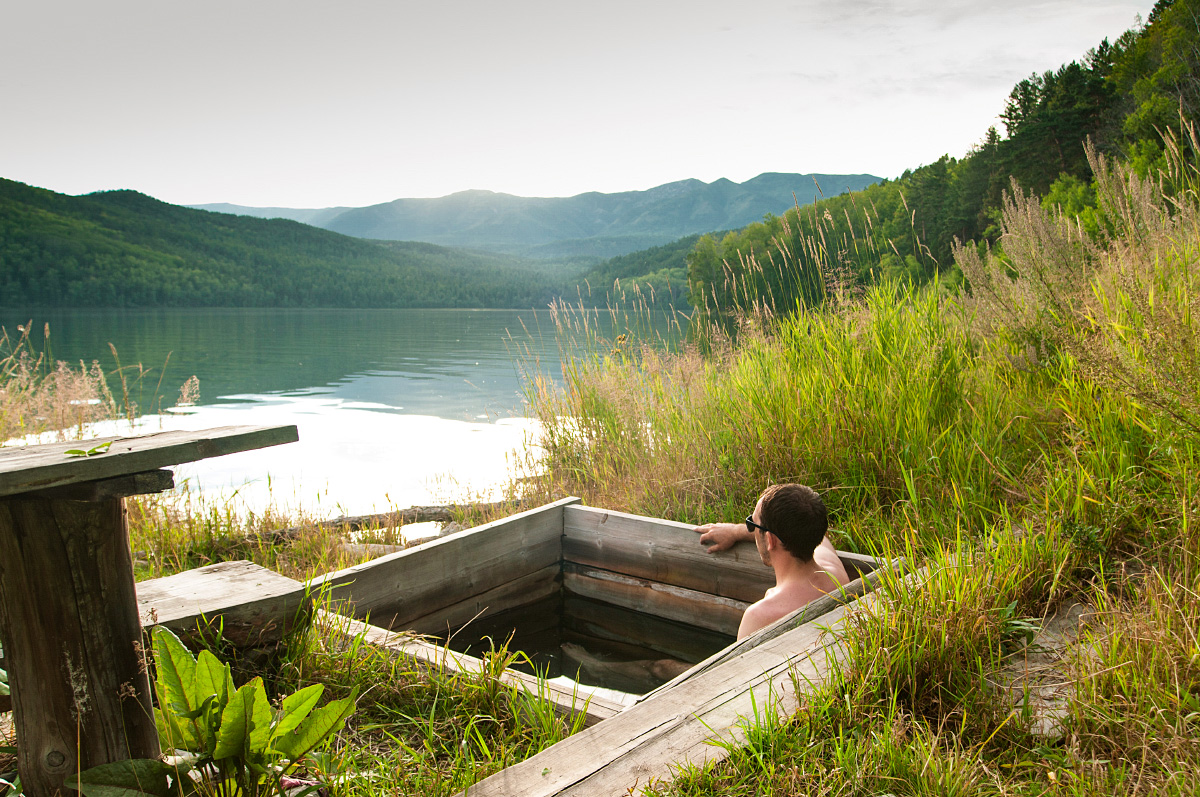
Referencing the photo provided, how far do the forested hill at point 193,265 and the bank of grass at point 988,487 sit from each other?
47344 mm

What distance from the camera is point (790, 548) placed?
2473mm

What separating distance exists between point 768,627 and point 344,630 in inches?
49.7

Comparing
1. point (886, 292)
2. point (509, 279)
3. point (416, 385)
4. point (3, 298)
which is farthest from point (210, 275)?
point (886, 292)

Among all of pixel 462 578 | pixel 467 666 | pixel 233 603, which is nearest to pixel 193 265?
pixel 462 578

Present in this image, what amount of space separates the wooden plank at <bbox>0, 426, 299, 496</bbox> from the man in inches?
63.0

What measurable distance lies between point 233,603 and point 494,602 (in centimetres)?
138

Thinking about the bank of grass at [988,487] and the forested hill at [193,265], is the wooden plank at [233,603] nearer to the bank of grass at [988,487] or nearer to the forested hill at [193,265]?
the bank of grass at [988,487]

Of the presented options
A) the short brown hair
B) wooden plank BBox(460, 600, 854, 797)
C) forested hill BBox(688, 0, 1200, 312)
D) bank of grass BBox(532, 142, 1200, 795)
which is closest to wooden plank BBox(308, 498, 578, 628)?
bank of grass BBox(532, 142, 1200, 795)

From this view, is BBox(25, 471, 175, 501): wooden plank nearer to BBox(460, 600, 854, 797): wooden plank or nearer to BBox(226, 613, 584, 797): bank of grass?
BBox(226, 613, 584, 797): bank of grass

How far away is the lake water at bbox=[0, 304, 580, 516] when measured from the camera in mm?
7430

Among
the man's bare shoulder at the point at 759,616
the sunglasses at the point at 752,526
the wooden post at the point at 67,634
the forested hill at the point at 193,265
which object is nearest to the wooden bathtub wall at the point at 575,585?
the sunglasses at the point at 752,526

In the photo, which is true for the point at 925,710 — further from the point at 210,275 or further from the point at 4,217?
the point at 4,217

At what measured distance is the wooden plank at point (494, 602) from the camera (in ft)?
9.64

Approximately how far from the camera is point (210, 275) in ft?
175
